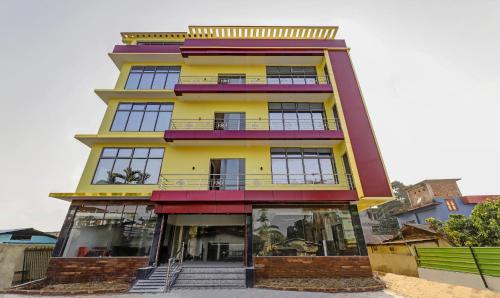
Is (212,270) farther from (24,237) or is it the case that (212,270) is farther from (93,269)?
(24,237)

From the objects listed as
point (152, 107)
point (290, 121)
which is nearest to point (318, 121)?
point (290, 121)

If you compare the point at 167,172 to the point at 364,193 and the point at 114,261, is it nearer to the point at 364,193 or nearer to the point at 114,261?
the point at 114,261

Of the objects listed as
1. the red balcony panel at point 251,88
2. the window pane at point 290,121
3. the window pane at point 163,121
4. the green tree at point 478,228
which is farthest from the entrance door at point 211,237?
the green tree at point 478,228

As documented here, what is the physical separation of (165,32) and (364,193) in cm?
1767

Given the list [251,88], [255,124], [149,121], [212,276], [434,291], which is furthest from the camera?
[251,88]

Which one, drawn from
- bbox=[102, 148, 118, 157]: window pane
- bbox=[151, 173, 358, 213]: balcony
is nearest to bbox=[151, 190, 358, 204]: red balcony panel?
bbox=[151, 173, 358, 213]: balcony

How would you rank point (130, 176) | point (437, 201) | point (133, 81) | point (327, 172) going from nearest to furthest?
1. point (130, 176)
2. point (327, 172)
3. point (133, 81)
4. point (437, 201)

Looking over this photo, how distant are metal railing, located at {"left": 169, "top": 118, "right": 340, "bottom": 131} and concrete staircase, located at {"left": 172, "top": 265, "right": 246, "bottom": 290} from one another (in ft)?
25.1

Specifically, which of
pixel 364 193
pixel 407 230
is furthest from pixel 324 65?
pixel 407 230

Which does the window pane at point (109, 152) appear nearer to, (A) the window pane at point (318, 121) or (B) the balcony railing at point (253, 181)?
(B) the balcony railing at point (253, 181)

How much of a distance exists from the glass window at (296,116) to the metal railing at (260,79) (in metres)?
1.78

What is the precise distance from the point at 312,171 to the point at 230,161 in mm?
4754

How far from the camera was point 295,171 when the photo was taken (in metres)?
12.0

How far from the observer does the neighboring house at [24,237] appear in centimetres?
1333
